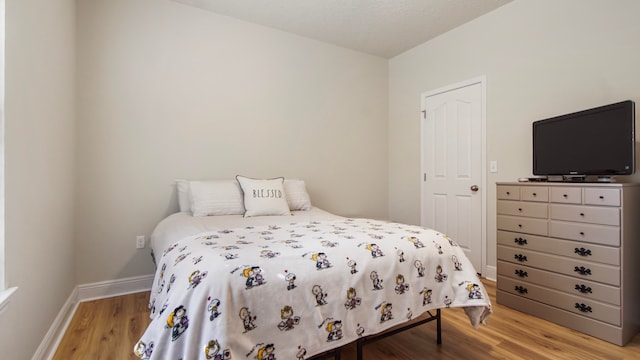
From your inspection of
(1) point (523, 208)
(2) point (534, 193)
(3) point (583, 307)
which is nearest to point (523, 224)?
(1) point (523, 208)

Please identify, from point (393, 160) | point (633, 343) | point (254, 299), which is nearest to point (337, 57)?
point (393, 160)

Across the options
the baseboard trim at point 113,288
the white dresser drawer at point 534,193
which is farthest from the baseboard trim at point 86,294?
the white dresser drawer at point 534,193

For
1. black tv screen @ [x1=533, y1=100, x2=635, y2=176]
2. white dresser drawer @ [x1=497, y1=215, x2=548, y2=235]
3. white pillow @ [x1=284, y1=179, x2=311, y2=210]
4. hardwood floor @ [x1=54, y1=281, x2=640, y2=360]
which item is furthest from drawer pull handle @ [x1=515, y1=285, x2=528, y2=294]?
white pillow @ [x1=284, y1=179, x2=311, y2=210]

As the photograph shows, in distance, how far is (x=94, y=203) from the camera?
250cm

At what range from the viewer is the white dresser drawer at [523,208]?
218cm

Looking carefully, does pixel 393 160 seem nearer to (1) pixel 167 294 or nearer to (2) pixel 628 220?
(2) pixel 628 220

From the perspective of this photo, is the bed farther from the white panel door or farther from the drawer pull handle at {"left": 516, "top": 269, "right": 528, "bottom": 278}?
the white panel door

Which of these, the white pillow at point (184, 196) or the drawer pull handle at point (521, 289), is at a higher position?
the white pillow at point (184, 196)

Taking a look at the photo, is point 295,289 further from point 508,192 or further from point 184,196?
point 508,192

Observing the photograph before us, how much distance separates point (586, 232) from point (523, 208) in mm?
399

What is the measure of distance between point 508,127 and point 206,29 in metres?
2.99

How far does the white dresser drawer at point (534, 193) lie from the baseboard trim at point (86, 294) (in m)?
3.12

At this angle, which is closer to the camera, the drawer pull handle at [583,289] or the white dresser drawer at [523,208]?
the drawer pull handle at [583,289]

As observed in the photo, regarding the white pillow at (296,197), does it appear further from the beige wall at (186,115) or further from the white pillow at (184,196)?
the white pillow at (184,196)
